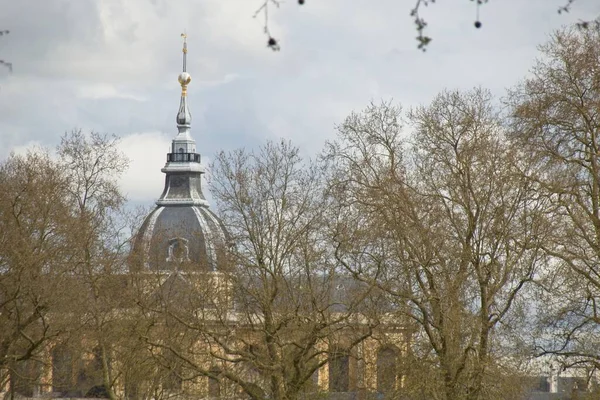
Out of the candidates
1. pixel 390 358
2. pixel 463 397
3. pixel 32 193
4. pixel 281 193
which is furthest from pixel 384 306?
pixel 32 193

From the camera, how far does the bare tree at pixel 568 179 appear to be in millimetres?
33438

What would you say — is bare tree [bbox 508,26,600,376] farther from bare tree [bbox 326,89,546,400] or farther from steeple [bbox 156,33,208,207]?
steeple [bbox 156,33,208,207]

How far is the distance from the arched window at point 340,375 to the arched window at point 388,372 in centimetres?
258

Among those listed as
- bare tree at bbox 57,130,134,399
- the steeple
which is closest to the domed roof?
bare tree at bbox 57,130,134,399

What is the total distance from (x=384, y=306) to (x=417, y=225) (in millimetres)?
2630

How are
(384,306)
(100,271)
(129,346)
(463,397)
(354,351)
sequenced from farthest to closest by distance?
(100,271)
(129,346)
(354,351)
(384,306)
(463,397)

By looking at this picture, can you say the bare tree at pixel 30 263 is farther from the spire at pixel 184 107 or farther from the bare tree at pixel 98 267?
the spire at pixel 184 107

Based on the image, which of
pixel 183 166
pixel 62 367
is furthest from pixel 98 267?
pixel 183 166

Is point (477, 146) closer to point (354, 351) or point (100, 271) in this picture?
point (354, 351)

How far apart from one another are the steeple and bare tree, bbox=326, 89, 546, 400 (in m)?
71.9

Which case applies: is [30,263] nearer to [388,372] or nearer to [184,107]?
[388,372]

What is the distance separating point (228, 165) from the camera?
43500 millimetres

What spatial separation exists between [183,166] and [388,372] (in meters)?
79.9

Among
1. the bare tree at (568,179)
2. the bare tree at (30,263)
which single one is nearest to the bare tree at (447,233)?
the bare tree at (568,179)
